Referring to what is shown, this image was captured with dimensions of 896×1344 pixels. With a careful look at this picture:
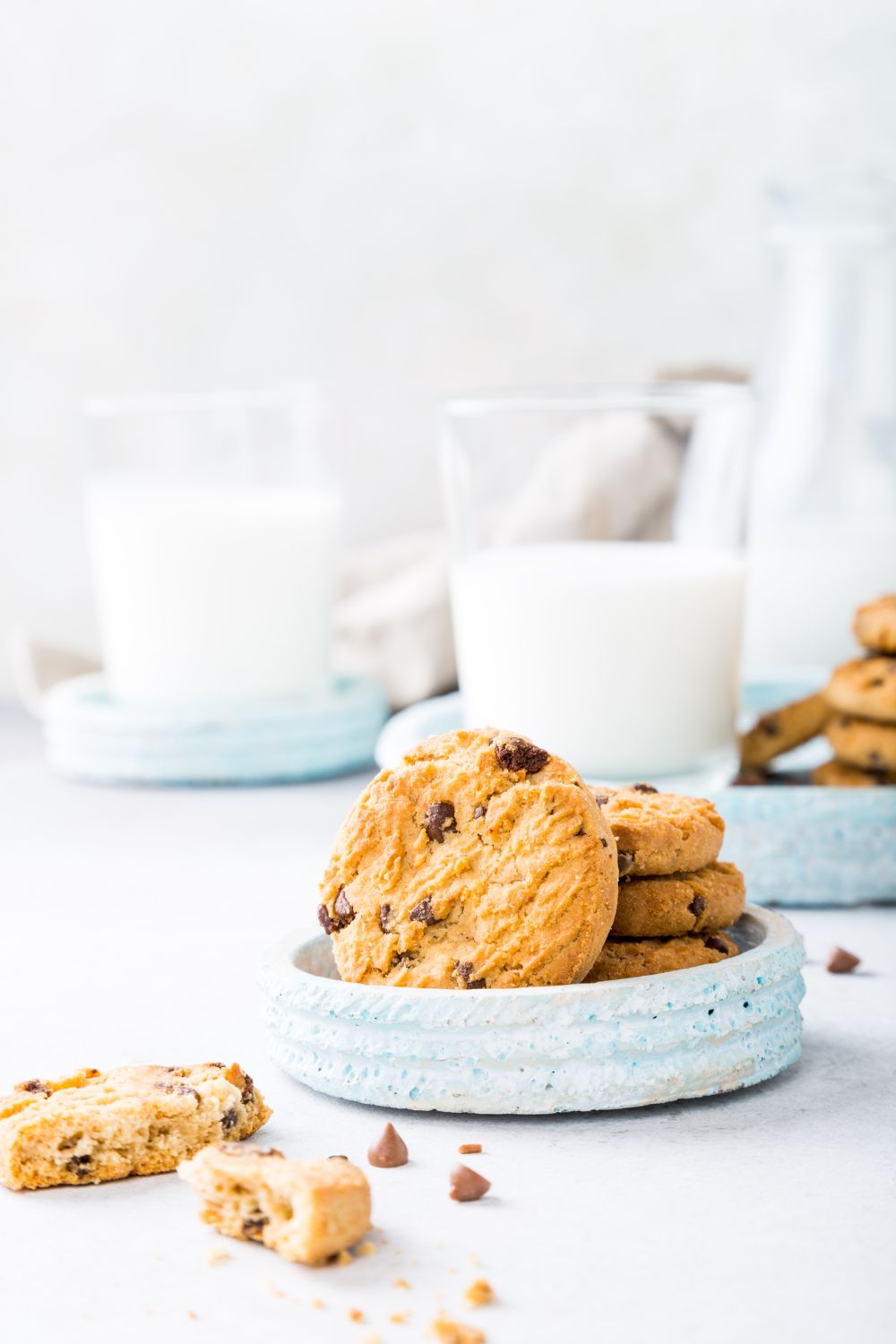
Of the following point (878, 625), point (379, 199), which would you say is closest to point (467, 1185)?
point (878, 625)

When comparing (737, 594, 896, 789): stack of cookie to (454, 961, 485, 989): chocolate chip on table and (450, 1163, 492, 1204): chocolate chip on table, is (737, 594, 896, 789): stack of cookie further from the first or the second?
(450, 1163, 492, 1204): chocolate chip on table

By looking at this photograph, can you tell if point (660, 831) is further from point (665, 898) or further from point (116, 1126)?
point (116, 1126)

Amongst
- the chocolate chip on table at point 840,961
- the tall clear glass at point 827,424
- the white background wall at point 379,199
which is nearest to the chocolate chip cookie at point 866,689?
the chocolate chip on table at point 840,961

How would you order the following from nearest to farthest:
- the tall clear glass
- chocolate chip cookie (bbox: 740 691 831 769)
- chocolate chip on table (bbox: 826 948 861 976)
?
chocolate chip on table (bbox: 826 948 861 976)
chocolate chip cookie (bbox: 740 691 831 769)
the tall clear glass

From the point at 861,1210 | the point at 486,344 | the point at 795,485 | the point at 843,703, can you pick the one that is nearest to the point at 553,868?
the point at 861,1210

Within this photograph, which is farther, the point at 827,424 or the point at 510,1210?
the point at 827,424

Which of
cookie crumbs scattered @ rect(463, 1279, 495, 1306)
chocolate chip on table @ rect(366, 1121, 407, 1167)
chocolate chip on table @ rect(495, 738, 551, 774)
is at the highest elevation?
chocolate chip on table @ rect(495, 738, 551, 774)

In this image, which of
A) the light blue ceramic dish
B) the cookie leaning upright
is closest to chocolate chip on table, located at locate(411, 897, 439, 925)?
the cookie leaning upright
